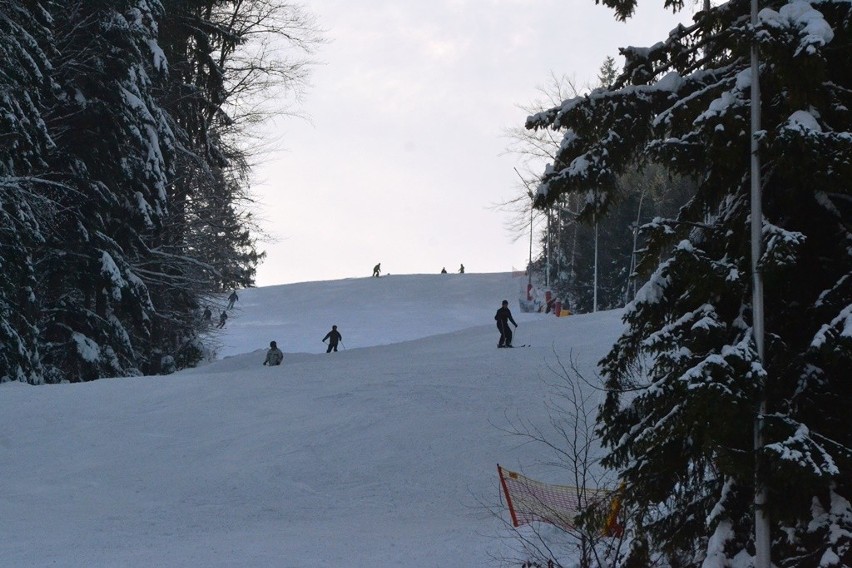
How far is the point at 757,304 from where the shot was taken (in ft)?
25.4

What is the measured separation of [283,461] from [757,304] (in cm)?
1204

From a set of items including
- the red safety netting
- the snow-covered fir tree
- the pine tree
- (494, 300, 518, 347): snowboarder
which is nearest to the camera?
the snow-covered fir tree

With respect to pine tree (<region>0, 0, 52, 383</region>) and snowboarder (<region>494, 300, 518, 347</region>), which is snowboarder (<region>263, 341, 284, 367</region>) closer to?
snowboarder (<region>494, 300, 518, 347</region>)

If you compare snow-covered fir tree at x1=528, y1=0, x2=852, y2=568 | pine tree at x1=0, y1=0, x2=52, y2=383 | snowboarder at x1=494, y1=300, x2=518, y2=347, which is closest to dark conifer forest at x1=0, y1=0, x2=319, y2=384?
pine tree at x1=0, y1=0, x2=52, y2=383

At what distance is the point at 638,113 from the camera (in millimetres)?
9328

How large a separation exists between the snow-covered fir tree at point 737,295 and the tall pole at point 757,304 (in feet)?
0.20

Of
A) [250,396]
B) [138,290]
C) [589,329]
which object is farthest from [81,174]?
[589,329]

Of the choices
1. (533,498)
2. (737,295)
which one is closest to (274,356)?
(533,498)

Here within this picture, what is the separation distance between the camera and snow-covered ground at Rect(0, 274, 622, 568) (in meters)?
13.5

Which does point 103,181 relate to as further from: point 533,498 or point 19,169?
point 533,498

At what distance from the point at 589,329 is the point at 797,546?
22083mm

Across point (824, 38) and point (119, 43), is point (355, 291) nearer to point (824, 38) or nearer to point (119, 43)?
point (119, 43)

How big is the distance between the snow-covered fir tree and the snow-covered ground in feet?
15.1

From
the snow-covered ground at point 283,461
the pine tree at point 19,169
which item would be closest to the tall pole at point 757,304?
the snow-covered ground at point 283,461
